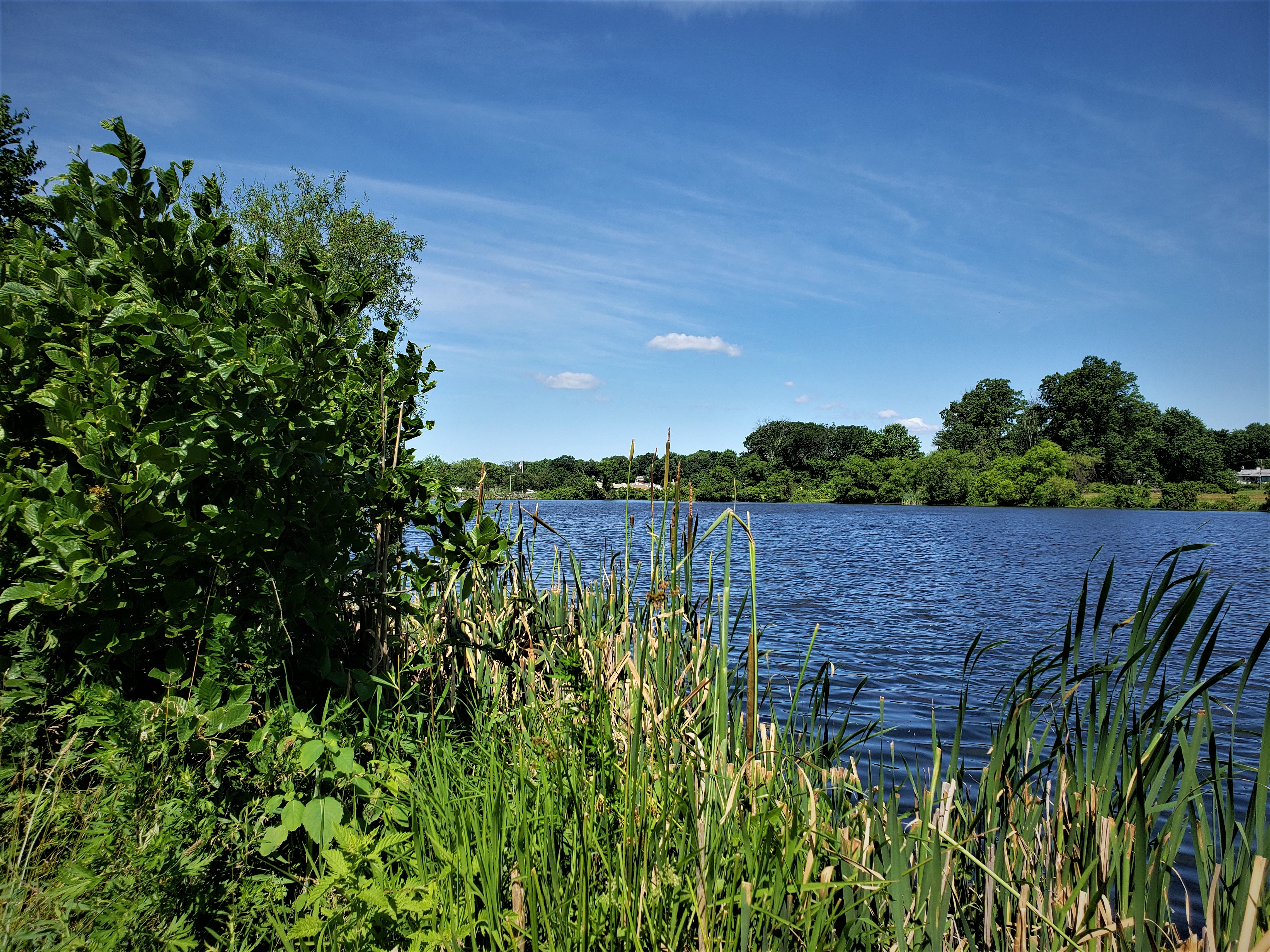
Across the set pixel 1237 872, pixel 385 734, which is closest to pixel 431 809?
pixel 385 734

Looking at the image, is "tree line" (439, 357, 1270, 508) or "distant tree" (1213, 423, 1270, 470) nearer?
"tree line" (439, 357, 1270, 508)

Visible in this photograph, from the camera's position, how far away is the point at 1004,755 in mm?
2443

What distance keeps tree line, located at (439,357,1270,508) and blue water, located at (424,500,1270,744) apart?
27841mm

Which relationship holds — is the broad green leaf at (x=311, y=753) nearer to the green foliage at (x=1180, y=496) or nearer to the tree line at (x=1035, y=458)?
the tree line at (x=1035, y=458)

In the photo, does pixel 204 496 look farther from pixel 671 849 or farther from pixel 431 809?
pixel 671 849

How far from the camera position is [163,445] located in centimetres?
237

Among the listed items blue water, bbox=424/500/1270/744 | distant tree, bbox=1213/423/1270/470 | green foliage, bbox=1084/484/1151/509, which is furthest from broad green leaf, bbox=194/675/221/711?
distant tree, bbox=1213/423/1270/470

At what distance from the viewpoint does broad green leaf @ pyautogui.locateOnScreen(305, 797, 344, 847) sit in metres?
2.04

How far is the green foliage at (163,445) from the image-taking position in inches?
88.5

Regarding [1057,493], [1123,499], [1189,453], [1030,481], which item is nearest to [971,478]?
[1030,481]

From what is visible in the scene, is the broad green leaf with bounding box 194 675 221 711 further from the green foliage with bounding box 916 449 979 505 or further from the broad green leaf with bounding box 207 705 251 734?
the green foliage with bounding box 916 449 979 505

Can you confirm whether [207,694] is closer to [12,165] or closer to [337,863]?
[337,863]

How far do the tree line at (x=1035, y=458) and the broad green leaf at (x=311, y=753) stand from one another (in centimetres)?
5032

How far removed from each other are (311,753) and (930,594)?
14.6 meters
